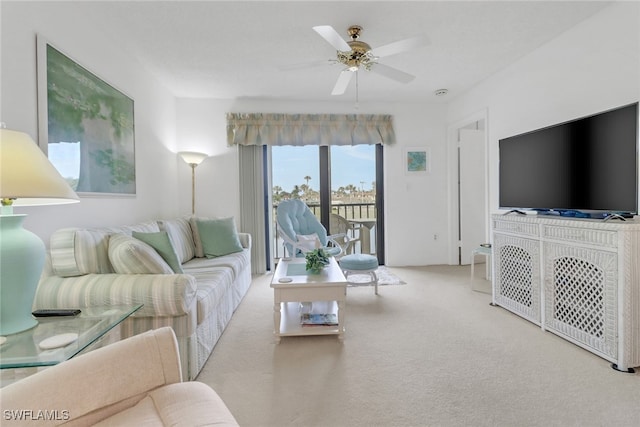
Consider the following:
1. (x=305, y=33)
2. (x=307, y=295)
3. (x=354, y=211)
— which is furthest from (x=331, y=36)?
(x=354, y=211)

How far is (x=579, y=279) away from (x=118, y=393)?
2651 millimetres

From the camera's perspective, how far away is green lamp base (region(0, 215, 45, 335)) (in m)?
1.17

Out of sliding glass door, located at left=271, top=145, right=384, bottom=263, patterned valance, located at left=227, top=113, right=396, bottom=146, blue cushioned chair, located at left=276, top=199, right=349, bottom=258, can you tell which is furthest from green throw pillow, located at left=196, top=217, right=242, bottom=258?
patterned valance, located at left=227, top=113, right=396, bottom=146

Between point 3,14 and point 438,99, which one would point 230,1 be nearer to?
point 3,14

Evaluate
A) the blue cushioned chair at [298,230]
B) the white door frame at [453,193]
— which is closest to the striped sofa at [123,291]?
the blue cushioned chair at [298,230]

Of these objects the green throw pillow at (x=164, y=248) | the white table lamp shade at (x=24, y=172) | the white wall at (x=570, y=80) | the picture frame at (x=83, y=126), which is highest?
the white wall at (x=570, y=80)

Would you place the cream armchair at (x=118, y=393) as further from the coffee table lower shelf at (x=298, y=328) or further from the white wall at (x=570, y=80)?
the white wall at (x=570, y=80)

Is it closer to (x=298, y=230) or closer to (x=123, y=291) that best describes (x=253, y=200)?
(x=298, y=230)

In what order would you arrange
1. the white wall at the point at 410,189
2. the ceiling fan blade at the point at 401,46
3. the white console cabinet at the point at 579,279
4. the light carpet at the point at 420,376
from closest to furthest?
the light carpet at the point at 420,376 < the white console cabinet at the point at 579,279 < the ceiling fan blade at the point at 401,46 < the white wall at the point at 410,189

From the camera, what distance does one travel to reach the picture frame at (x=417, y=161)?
4516mm

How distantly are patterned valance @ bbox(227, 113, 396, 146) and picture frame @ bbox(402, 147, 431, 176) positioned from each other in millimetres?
336

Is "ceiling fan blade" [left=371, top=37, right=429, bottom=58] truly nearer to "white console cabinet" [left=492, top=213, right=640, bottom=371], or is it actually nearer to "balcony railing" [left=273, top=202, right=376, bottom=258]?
"white console cabinet" [left=492, top=213, right=640, bottom=371]

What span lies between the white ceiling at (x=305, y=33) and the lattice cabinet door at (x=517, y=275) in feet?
5.96

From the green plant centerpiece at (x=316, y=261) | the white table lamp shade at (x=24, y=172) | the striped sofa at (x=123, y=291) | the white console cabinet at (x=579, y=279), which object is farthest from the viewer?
the green plant centerpiece at (x=316, y=261)
